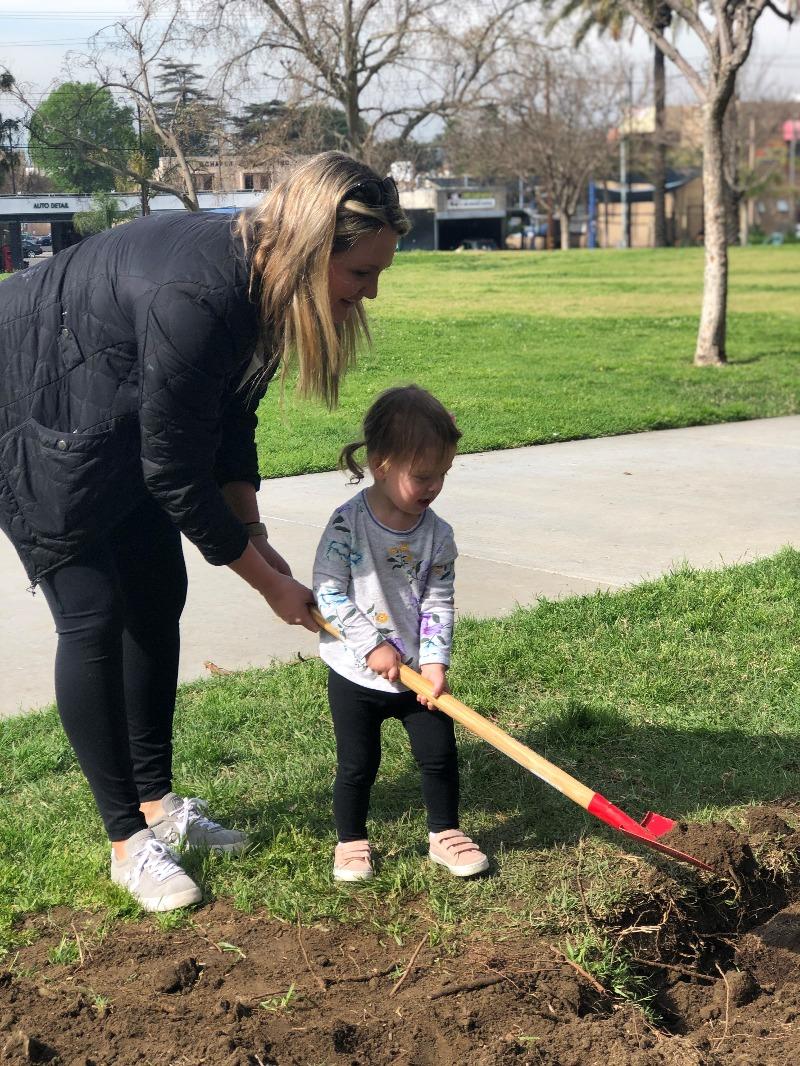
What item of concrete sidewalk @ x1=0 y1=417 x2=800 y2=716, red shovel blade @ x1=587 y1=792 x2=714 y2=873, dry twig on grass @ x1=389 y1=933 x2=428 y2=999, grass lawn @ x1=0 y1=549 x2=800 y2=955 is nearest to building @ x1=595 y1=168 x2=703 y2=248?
concrete sidewalk @ x1=0 y1=417 x2=800 y2=716

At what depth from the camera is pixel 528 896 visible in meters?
2.87

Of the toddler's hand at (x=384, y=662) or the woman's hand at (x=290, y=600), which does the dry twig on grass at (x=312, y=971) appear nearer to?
the toddler's hand at (x=384, y=662)

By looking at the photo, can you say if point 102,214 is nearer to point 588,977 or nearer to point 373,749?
point 373,749

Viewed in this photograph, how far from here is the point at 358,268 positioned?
2.48 m

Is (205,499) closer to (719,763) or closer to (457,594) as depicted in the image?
(719,763)

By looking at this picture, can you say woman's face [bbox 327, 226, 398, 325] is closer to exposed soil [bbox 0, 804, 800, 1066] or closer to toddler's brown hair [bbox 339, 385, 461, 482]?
toddler's brown hair [bbox 339, 385, 461, 482]

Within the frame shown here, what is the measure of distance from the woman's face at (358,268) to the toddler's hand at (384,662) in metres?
0.74

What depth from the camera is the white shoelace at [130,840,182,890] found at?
9.27 ft

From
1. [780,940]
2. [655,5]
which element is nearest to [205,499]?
[780,940]

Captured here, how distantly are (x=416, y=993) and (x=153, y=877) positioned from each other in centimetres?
70

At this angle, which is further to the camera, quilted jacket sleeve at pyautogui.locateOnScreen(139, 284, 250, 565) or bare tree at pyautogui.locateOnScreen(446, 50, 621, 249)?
bare tree at pyautogui.locateOnScreen(446, 50, 621, 249)

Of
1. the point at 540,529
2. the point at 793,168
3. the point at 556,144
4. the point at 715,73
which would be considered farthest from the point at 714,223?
the point at 793,168

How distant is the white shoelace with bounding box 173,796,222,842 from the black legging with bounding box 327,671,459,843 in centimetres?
35

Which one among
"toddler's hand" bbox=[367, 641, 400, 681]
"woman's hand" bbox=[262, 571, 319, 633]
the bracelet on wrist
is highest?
the bracelet on wrist
